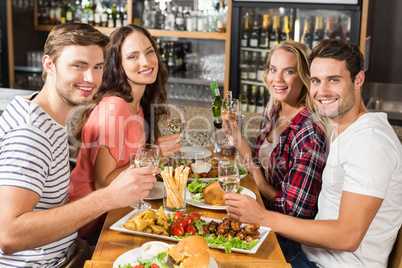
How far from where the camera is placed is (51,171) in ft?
5.05

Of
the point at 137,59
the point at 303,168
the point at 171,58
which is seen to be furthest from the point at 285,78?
the point at 171,58

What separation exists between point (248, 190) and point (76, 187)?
785 millimetres

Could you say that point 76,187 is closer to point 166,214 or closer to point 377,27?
point 166,214

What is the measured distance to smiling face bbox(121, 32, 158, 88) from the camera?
2.34m

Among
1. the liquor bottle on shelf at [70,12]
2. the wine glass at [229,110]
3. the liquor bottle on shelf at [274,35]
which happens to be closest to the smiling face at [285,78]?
the wine glass at [229,110]

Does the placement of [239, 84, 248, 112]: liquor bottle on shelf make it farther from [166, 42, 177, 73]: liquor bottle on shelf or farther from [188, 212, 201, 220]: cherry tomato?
[188, 212, 201, 220]: cherry tomato

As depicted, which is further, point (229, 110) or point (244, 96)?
point (244, 96)

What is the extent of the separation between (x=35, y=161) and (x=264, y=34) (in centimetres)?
327

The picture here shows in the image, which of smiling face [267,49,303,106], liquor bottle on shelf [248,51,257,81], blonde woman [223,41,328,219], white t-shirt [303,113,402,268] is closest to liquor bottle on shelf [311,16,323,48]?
liquor bottle on shelf [248,51,257,81]

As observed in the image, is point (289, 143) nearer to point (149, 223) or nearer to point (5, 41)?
point (149, 223)

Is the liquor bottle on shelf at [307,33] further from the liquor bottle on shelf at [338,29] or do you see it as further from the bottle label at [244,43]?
the bottle label at [244,43]

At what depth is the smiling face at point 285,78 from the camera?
238 cm

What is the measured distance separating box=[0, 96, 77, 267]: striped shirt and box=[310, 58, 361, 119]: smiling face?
996 millimetres

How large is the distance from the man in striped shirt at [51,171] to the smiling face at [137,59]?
554 mm
